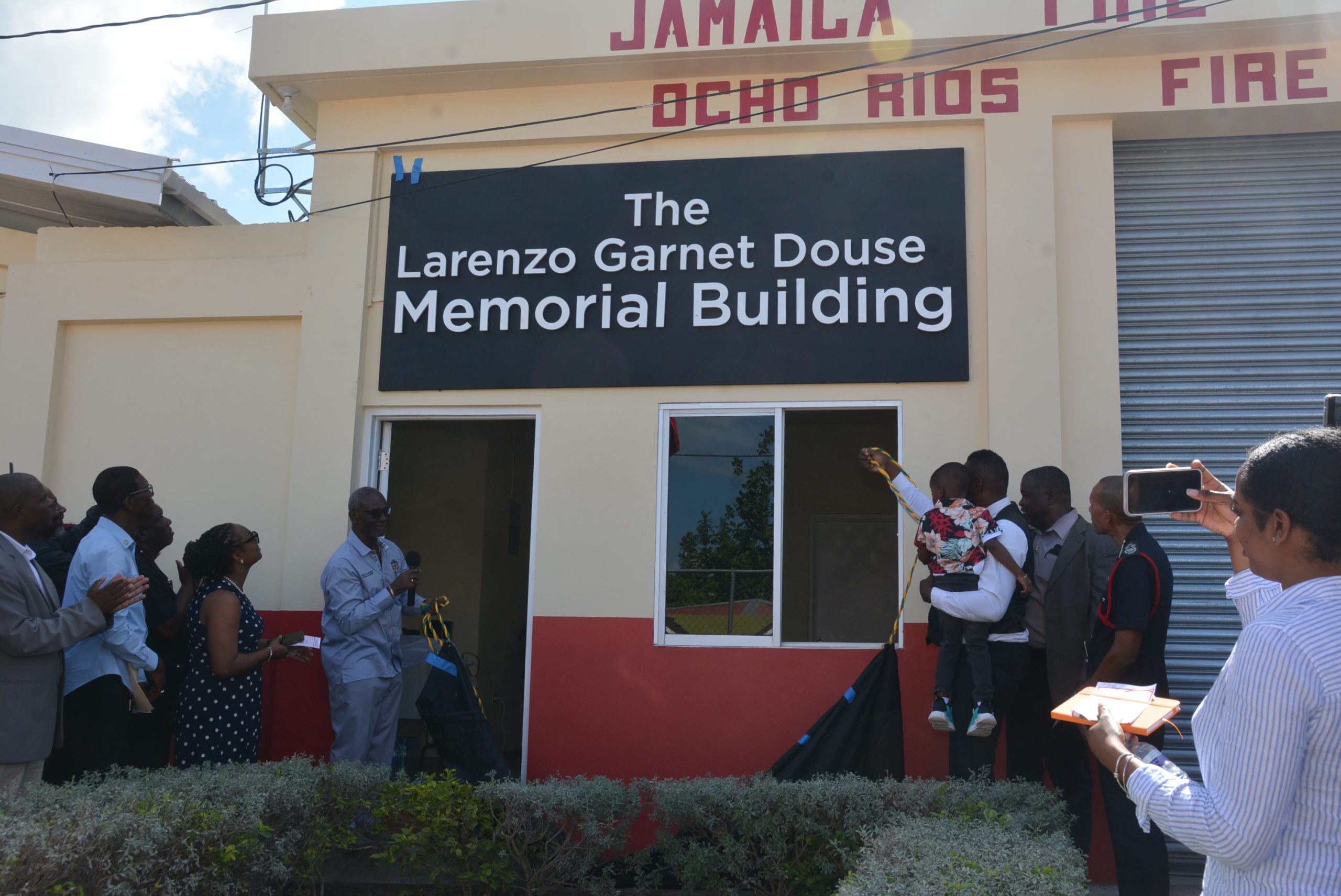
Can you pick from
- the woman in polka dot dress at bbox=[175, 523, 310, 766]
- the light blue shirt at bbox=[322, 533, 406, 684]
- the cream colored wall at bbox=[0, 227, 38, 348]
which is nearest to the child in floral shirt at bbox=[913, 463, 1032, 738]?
the light blue shirt at bbox=[322, 533, 406, 684]

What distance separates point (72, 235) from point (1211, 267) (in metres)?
7.19

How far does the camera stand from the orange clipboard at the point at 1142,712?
226 centimetres

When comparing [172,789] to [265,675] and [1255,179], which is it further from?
[1255,179]

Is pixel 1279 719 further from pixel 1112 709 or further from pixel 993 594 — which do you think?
pixel 993 594

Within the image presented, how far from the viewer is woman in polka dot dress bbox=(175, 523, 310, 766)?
5020 millimetres

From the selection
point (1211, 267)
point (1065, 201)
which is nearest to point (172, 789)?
point (1065, 201)

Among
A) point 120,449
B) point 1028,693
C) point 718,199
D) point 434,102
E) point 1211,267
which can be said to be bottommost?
point 1028,693

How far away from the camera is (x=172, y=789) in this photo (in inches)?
155

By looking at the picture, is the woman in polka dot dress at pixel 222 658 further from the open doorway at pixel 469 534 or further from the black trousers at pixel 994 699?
→ the open doorway at pixel 469 534

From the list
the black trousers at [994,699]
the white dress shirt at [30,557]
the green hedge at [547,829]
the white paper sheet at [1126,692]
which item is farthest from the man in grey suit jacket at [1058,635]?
the white dress shirt at [30,557]

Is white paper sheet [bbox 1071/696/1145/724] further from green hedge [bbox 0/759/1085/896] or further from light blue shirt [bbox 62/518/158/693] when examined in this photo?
light blue shirt [bbox 62/518/158/693]

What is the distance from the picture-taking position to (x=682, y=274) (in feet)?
20.2

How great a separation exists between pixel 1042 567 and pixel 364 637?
3.54 metres

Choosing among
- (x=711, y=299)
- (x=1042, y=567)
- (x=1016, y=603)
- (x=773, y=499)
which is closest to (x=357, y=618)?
(x=773, y=499)
